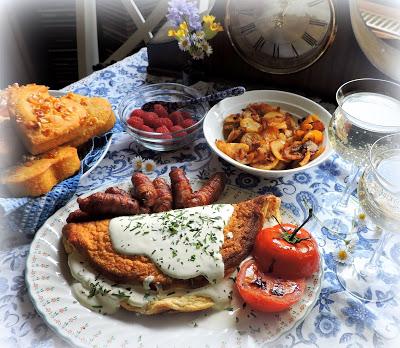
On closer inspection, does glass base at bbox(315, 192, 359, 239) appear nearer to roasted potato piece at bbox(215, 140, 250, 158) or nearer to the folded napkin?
roasted potato piece at bbox(215, 140, 250, 158)

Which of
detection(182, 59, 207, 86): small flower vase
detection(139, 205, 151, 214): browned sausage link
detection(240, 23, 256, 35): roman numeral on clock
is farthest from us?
detection(182, 59, 207, 86): small flower vase

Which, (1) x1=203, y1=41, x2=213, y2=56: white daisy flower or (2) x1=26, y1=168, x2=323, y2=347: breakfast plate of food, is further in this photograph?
(1) x1=203, y1=41, x2=213, y2=56: white daisy flower

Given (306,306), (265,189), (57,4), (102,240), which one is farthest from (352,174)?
(57,4)

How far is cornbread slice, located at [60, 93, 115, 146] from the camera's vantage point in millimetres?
1738

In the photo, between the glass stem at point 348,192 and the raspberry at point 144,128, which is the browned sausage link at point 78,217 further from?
the glass stem at point 348,192

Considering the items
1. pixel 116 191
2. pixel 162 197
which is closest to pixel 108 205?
pixel 116 191

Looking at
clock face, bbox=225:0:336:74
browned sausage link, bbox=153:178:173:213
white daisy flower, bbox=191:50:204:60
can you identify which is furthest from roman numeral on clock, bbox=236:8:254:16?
browned sausage link, bbox=153:178:173:213

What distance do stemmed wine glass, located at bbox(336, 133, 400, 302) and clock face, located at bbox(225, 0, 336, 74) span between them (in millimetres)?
773

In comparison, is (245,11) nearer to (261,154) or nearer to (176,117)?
(176,117)

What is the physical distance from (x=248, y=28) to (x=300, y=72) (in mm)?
326

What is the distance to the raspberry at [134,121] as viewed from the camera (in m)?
1.80

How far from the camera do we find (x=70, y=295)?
50.7 inches

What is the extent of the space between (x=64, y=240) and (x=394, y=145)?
1.10 meters

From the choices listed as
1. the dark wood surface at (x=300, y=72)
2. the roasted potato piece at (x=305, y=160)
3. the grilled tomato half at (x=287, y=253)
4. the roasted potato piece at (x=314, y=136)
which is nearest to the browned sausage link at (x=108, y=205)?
the grilled tomato half at (x=287, y=253)
